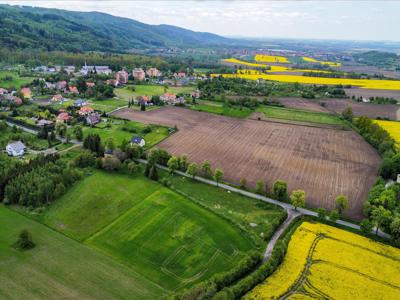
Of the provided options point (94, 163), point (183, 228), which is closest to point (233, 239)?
point (183, 228)

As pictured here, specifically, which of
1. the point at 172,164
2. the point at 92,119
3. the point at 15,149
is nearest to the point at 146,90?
the point at 92,119

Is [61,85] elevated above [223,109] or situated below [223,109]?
above

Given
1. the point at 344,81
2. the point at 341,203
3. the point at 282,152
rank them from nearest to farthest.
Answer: the point at 341,203
the point at 282,152
the point at 344,81

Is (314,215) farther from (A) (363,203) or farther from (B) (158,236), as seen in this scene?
(B) (158,236)

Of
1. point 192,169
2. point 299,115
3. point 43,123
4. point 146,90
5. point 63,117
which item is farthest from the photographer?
point 146,90

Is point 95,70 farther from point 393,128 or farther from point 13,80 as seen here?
point 393,128

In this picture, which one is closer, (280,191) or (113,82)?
(280,191)

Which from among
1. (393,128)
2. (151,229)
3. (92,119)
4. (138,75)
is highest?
(138,75)

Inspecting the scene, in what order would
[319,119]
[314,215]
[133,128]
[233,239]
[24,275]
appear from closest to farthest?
[24,275] < [233,239] < [314,215] < [133,128] < [319,119]
